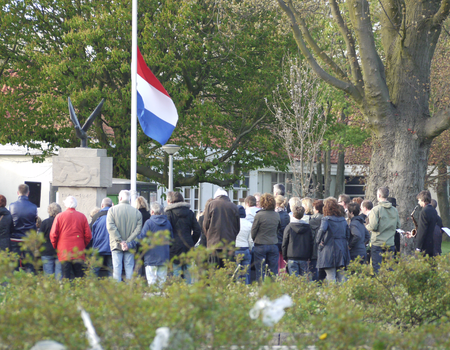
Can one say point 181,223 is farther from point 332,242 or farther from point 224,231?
point 332,242

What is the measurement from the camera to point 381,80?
13227 millimetres

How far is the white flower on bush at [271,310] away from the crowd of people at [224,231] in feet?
16.1

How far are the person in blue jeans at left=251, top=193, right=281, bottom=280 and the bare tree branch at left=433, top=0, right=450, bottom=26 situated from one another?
20.5 feet

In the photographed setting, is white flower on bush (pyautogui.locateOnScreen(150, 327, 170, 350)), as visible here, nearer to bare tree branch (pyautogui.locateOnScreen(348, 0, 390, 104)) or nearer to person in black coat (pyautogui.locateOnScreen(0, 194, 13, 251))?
person in black coat (pyautogui.locateOnScreen(0, 194, 13, 251))

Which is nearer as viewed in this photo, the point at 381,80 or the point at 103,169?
the point at 103,169

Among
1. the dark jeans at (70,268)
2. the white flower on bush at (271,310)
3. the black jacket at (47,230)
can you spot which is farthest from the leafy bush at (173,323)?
the black jacket at (47,230)

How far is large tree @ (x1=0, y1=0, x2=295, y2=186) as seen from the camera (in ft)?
67.1

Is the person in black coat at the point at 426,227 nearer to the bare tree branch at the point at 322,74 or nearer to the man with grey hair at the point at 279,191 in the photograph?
the man with grey hair at the point at 279,191

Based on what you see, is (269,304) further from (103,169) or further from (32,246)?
(103,169)

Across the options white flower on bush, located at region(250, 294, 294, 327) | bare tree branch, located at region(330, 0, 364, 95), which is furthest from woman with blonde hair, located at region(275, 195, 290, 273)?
white flower on bush, located at region(250, 294, 294, 327)

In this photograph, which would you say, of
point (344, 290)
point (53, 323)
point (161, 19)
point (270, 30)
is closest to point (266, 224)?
point (344, 290)

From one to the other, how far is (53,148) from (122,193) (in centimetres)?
1449

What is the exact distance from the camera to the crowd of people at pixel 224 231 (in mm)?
9180

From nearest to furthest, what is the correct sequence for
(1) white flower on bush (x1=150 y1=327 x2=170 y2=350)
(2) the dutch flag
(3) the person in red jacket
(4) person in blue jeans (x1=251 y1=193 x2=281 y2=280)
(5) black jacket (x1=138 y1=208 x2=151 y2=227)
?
(1) white flower on bush (x1=150 y1=327 x2=170 y2=350) → (3) the person in red jacket → (4) person in blue jeans (x1=251 y1=193 x2=281 y2=280) → (5) black jacket (x1=138 y1=208 x2=151 y2=227) → (2) the dutch flag
